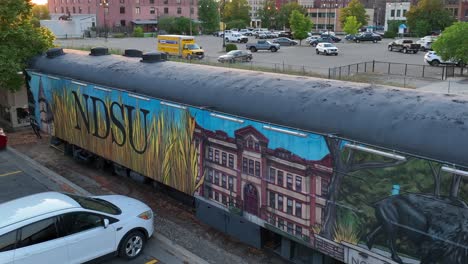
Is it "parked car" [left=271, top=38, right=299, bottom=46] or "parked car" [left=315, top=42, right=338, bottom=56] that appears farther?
"parked car" [left=271, top=38, right=299, bottom=46]

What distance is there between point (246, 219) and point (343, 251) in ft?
7.66

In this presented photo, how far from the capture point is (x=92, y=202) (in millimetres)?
9219

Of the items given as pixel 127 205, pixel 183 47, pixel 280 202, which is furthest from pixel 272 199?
pixel 183 47

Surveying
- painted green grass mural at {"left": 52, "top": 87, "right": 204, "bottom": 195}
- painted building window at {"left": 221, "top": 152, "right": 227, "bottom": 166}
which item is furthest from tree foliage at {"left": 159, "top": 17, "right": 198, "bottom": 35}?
painted building window at {"left": 221, "top": 152, "right": 227, "bottom": 166}

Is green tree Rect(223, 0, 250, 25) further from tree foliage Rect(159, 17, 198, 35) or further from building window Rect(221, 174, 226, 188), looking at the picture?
building window Rect(221, 174, 226, 188)

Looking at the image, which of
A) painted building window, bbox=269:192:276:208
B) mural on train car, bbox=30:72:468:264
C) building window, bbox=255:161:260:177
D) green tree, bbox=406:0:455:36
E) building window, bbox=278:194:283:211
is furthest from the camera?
green tree, bbox=406:0:455:36

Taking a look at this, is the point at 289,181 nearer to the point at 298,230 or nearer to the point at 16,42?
the point at 298,230

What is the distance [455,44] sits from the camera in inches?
1384

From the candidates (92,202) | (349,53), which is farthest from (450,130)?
(349,53)

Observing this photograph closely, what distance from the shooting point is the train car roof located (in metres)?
6.24

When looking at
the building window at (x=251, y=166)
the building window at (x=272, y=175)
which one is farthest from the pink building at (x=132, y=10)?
the building window at (x=272, y=175)

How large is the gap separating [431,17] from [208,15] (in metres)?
44.4

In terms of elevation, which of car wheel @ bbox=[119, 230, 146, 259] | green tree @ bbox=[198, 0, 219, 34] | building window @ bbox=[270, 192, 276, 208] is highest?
green tree @ bbox=[198, 0, 219, 34]

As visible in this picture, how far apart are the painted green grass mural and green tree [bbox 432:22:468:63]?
30385mm
